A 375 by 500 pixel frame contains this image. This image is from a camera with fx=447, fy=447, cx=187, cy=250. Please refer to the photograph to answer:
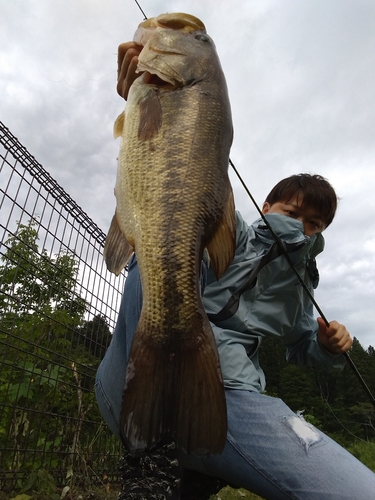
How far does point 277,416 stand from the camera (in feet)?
6.34

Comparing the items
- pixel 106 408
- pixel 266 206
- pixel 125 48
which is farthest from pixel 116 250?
pixel 266 206

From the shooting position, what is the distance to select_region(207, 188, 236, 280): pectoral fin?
1778mm

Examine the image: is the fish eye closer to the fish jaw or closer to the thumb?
the fish jaw

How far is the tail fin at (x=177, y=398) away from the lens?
1.43 m

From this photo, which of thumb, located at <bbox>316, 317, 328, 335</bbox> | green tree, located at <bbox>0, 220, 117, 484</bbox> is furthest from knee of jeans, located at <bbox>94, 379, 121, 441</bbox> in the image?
green tree, located at <bbox>0, 220, 117, 484</bbox>

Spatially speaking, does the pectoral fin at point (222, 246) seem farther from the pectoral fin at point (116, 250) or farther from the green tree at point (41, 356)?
the green tree at point (41, 356)

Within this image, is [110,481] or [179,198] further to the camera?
[110,481]

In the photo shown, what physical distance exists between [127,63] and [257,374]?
5.36 feet

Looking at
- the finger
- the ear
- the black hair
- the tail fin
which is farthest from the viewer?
the ear

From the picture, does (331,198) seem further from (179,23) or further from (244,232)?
(179,23)

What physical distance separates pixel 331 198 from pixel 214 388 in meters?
1.81

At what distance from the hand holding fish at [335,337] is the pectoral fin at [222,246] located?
3.40ft

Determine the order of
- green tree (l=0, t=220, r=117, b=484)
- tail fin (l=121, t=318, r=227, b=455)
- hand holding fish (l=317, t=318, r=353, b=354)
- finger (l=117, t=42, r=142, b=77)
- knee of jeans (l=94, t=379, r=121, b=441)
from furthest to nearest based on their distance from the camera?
1. green tree (l=0, t=220, r=117, b=484)
2. hand holding fish (l=317, t=318, r=353, b=354)
3. finger (l=117, t=42, r=142, b=77)
4. knee of jeans (l=94, t=379, r=121, b=441)
5. tail fin (l=121, t=318, r=227, b=455)

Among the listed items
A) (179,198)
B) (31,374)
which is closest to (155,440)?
(179,198)
